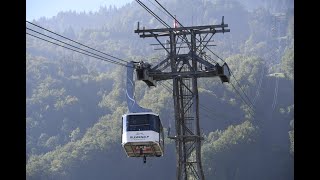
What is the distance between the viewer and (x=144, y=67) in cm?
4059

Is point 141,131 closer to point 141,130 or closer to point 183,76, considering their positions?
point 141,130

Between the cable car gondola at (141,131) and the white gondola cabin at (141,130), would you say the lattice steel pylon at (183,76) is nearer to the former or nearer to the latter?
the cable car gondola at (141,131)

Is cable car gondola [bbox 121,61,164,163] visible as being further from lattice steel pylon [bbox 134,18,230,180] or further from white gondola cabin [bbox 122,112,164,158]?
lattice steel pylon [bbox 134,18,230,180]

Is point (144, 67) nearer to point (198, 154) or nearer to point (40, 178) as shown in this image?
Result: point (198, 154)

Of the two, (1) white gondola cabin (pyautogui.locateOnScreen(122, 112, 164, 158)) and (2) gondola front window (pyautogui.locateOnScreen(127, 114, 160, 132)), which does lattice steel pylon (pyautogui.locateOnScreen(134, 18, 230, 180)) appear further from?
(2) gondola front window (pyautogui.locateOnScreen(127, 114, 160, 132))

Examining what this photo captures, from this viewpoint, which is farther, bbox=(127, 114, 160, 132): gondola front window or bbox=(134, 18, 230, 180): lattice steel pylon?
bbox=(134, 18, 230, 180): lattice steel pylon

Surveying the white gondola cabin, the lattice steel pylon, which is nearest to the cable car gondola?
the white gondola cabin

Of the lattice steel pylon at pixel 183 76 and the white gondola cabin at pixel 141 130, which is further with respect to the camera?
the lattice steel pylon at pixel 183 76

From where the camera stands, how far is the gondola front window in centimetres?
3494

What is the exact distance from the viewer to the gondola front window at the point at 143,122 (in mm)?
34938

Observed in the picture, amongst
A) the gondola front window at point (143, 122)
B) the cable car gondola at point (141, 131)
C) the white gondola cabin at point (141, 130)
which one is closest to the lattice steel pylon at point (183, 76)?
the cable car gondola at point (141, 131)
